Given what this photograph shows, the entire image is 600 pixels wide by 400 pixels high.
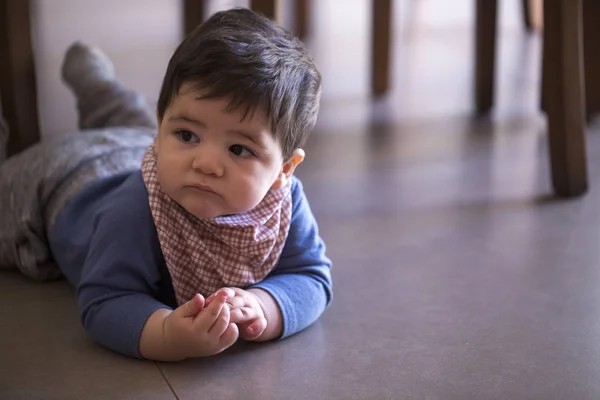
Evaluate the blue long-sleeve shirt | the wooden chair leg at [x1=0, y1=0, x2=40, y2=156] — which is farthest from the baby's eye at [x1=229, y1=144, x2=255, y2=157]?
the wooden chair leg at [x1=0, y1=0, x2=40, y2=156]

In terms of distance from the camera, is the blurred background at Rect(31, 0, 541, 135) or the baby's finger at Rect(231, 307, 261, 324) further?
the blurred background at Rect(31, 0, 541, 135)

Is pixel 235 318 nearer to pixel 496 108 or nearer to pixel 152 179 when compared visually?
pixel 152 179

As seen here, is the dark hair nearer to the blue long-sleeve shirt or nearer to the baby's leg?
the blue long-sleeve shirt

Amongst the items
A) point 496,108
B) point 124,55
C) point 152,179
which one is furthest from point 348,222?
point 124,55

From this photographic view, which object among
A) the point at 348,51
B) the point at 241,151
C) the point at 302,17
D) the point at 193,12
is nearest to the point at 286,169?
the point at 241,151

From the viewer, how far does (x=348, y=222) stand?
1.52m

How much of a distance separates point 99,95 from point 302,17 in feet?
3.72

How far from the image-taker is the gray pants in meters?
1.33

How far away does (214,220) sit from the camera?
44.5 inches

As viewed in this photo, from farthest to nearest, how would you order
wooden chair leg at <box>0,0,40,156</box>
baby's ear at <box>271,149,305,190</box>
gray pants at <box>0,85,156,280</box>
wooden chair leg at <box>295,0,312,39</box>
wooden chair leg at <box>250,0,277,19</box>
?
wooden chair leg at <box>295,0,312,39</box>
wooden chair leg at <box>0,0,40,156</box>
wooden chair leg at <box>250,0,277,19</box>
gray pants at <box>0,85,156,280</box>
baby's ear at <box>271,149,305,190</box>

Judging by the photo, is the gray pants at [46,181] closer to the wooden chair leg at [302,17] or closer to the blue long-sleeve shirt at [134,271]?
the blue long-sleeve shirt at [134,271]

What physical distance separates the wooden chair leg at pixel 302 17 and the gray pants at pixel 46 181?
1.29 metres

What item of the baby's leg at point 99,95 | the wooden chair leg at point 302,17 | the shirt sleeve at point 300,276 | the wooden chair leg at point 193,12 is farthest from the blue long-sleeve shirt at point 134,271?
the wooden chair leg at point 302,17

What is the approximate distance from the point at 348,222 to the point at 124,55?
41.9 inches
